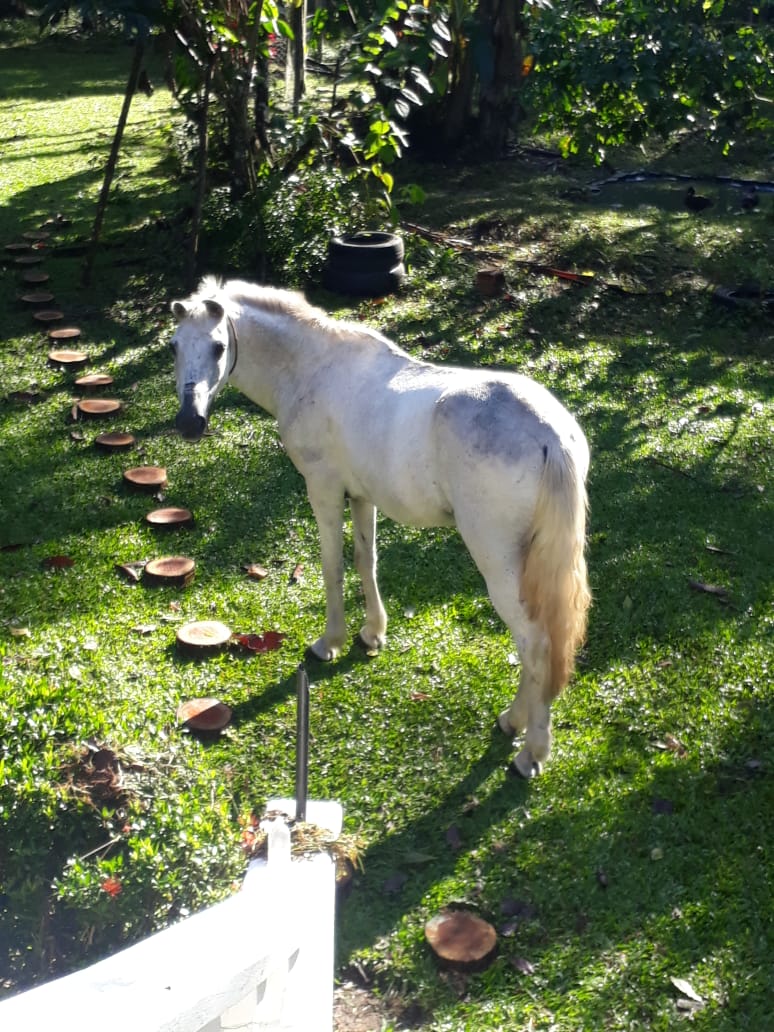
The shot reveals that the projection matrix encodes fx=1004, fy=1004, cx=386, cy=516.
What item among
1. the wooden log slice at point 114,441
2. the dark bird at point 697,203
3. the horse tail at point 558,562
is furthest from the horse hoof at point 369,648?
the dark bird at point 697,203

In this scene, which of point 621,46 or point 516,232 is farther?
point 516,232

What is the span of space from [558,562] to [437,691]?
3.88 ft

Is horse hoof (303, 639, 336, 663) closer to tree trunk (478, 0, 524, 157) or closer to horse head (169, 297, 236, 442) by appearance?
horse head (169, 297, 236, 442)

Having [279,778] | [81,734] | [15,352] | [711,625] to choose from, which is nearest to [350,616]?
[279,778]

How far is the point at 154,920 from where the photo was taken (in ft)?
9.18

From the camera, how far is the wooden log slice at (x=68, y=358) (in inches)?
317

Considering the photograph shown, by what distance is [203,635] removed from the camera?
4.84 meters

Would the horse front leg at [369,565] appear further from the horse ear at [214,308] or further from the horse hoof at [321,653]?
the horse ear at [214,308]

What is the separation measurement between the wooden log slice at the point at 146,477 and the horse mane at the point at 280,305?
1984 millimetres

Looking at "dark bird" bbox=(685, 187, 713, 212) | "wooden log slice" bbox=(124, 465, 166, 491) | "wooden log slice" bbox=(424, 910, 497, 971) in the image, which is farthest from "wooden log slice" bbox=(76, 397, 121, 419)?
"dark bird" bbox=(685, 187, 713, 212)

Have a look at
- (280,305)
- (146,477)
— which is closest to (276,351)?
(280,305)

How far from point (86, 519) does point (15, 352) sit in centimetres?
300

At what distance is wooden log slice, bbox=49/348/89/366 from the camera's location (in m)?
8.06

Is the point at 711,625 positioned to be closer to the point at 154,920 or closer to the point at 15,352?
the point at 154,920
